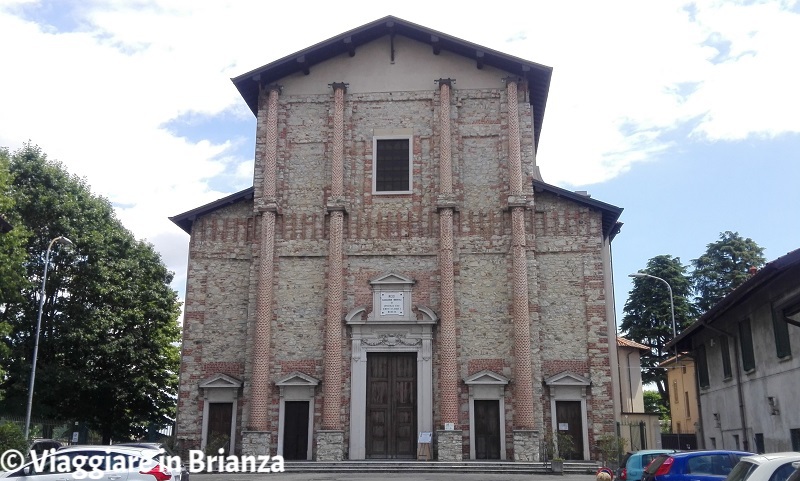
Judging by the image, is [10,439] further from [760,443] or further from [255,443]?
[760,443]

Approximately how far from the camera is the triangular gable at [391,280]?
26391mm

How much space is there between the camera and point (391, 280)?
26.5 m

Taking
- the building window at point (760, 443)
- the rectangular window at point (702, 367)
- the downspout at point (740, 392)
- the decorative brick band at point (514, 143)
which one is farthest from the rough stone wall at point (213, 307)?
the building window at point (760, 443)

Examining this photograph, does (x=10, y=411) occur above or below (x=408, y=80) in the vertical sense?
below

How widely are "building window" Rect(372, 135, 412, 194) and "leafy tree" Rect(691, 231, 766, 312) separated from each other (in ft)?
82.7

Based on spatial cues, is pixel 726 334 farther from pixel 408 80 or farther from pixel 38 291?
pixel 38 291

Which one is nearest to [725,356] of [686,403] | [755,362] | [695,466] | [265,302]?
[755,362]

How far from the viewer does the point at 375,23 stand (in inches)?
1115

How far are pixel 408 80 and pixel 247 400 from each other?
1336cm

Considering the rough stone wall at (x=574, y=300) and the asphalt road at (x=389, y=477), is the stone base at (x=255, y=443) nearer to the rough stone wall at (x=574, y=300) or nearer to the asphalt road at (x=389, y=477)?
the asphalt road at (x=389, y=477)

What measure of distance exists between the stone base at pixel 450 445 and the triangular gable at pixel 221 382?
722cm

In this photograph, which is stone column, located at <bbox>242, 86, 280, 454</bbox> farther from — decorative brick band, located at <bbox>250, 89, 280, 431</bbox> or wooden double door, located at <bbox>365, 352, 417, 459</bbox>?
wooden double door, located at <bbox>365, 352, 417, 459</bbox>

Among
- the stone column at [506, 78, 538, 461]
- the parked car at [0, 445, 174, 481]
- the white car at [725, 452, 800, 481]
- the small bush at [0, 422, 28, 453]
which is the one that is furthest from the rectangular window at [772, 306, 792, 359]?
the small bush at [0, 422, 28, 453]

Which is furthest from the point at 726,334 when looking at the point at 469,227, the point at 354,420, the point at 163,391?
the point at 163,391
